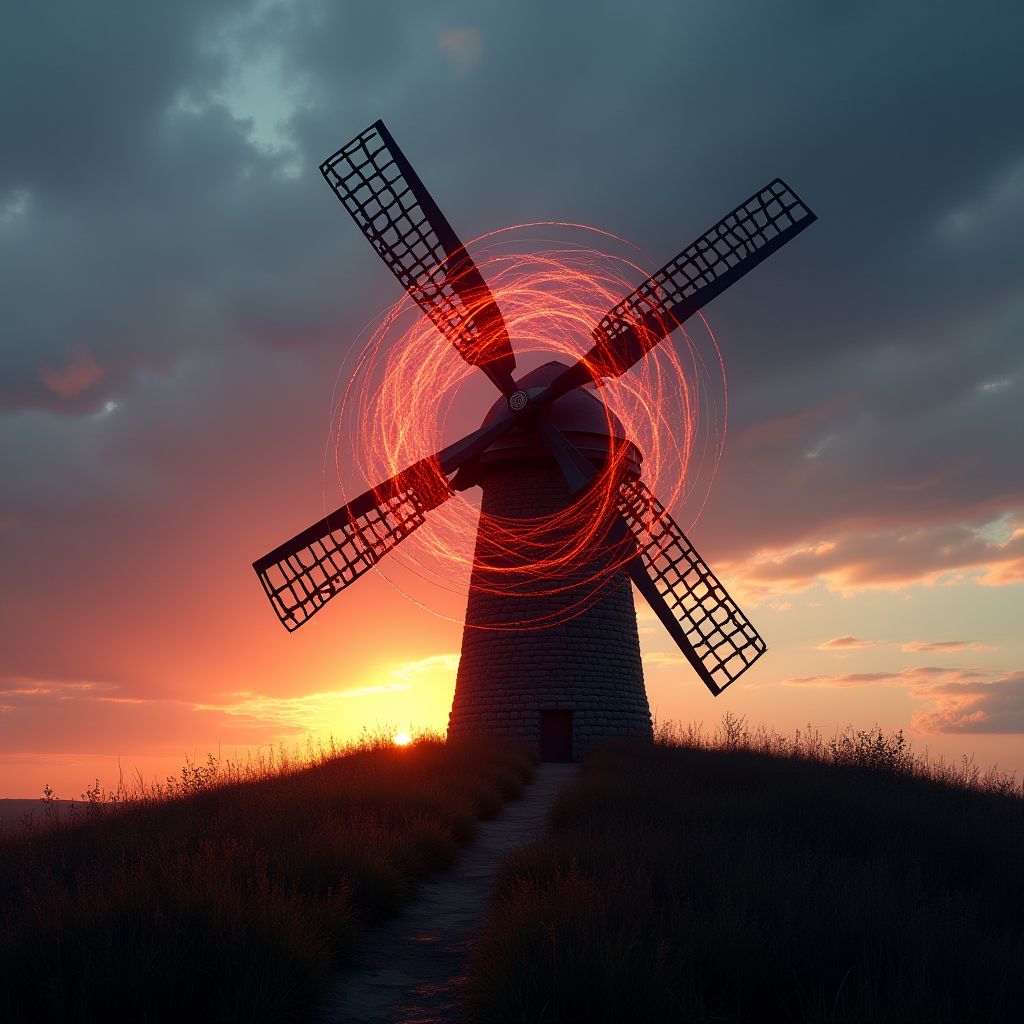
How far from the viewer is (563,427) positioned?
20844 mm

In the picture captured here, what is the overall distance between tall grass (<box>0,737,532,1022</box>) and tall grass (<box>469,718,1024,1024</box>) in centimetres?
142

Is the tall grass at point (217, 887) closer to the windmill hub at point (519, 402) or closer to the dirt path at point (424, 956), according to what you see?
the dirt path at point (424, 956)

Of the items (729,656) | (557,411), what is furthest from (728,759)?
(557,411)

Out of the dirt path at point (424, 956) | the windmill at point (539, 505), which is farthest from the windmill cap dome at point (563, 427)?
the dirt path at point (424, 956)

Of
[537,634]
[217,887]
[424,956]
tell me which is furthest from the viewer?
[537,634]

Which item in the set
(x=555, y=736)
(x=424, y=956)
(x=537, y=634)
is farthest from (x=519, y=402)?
(x=424, y=956)

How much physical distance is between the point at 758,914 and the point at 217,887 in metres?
4.58

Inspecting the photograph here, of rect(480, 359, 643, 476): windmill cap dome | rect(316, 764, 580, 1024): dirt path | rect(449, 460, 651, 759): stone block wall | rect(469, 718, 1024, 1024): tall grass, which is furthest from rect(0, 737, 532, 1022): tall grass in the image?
rect(480, 359, 643, 476): windmill cap dome

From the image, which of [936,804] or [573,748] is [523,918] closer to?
[936,804]

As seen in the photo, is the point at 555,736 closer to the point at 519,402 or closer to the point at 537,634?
the point at 537,634

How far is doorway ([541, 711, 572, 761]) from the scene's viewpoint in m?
21.0

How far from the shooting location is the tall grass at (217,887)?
5.46 metres

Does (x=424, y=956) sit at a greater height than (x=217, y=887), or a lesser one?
lesser

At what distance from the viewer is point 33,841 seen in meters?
11.2
